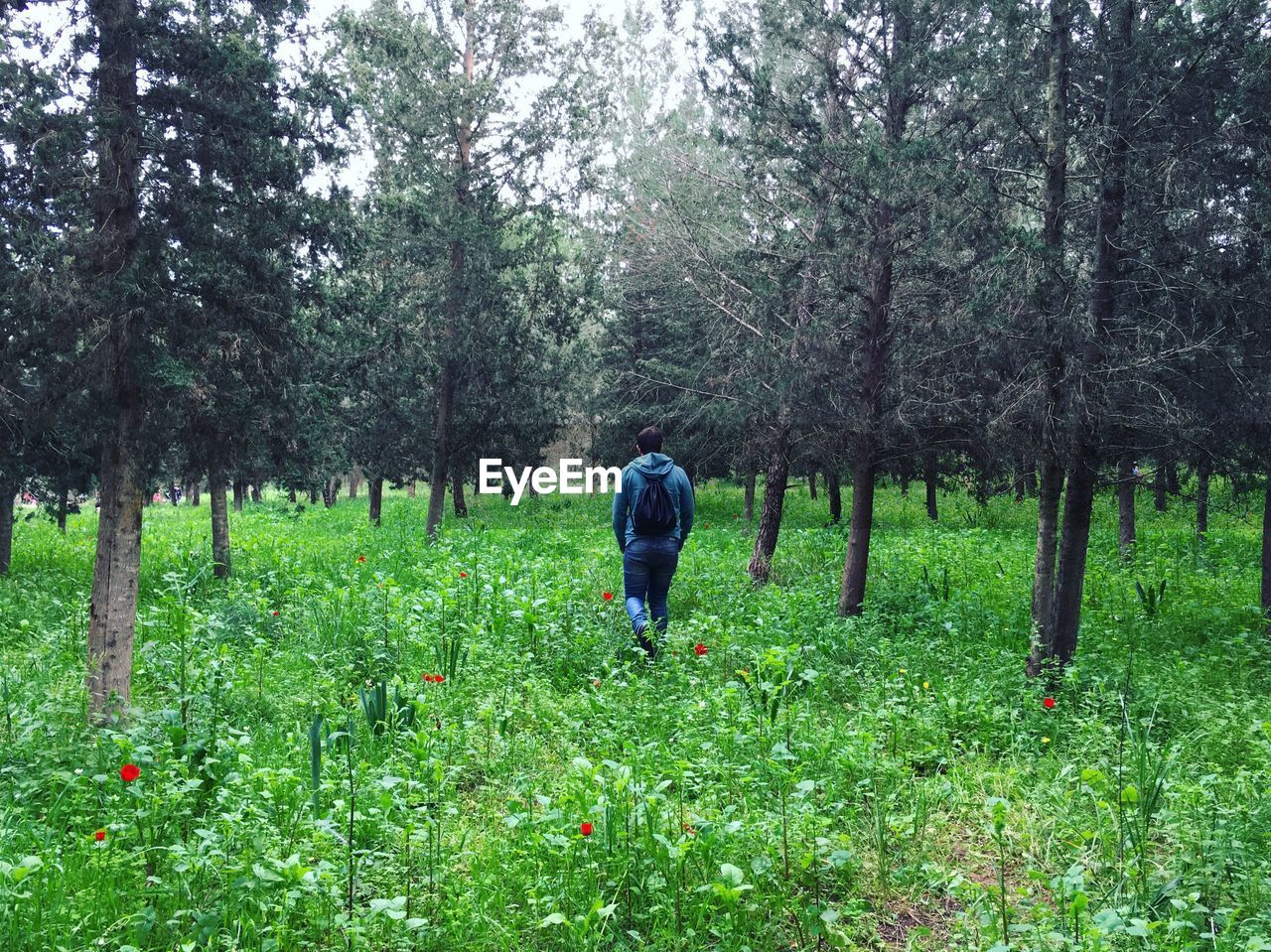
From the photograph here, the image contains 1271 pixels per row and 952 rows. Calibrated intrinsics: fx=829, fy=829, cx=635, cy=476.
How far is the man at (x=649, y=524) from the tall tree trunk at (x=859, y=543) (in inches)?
103

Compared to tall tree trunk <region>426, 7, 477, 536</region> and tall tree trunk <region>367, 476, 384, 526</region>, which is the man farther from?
tall tree trunk <region>367, 476, 384, 526</region>

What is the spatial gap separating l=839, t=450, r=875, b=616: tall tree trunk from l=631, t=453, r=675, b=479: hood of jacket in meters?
2.85

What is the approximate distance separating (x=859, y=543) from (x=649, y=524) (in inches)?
Answer: 123

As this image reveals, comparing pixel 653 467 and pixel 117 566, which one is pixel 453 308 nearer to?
pixel 653 467

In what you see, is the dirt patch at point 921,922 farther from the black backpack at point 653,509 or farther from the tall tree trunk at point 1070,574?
the black backpack at point 653,509

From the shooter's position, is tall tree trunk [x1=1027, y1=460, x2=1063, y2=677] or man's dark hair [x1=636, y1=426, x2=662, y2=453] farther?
man's dark hair [x1=636, y1=426, x2=662, y2=453]

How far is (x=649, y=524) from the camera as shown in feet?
24.5

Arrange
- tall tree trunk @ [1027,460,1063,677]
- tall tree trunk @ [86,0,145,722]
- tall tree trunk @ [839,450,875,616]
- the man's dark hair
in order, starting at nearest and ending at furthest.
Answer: tall tree trunk @ [86,0,145,722] < tall tree trunk @ [1027,460,1063,677] < the man's dark hair < tall tree trunk @ [839,450,875,616]

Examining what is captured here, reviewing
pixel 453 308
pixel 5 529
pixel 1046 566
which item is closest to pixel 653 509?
pixel 1046 566

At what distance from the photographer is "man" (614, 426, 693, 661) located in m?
7.39

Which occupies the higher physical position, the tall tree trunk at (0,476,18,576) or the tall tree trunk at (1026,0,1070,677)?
the tall tree trunk at (1026,0,1070,677)

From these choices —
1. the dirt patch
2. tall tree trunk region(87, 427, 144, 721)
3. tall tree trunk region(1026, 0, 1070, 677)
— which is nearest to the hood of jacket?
tall tree trunk region(1026, 0, 1070, 677)

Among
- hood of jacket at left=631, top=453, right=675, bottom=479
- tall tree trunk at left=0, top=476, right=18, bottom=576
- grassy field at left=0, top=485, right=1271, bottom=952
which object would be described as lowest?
grassy field at left=0, top=485, right=1271, bottom=952

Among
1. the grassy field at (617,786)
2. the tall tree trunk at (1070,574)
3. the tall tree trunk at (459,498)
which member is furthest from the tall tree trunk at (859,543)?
the tall tree trunk at (459,498)
